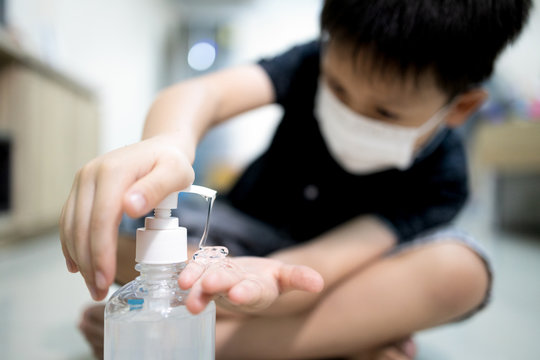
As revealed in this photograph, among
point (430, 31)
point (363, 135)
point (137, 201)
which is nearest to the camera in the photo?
point (137, 201)

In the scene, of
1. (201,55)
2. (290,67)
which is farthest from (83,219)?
(201,55)

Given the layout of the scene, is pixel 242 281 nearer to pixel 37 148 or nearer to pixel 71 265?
pixel 71 265

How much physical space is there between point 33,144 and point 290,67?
113cm

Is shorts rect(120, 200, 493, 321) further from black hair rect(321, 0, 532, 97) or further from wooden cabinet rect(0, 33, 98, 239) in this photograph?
wooden cabinet rect(0, 33, 98, 239)

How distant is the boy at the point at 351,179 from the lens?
30cm

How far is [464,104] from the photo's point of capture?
2.06 ft

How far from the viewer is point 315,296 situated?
0.47 metres

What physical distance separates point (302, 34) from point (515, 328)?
10.8 ft

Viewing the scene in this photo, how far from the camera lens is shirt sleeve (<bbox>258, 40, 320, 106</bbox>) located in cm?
65

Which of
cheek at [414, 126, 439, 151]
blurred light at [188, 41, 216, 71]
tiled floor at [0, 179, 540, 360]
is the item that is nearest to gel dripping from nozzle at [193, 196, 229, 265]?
tiled floor at [0, 179, 540, 360]

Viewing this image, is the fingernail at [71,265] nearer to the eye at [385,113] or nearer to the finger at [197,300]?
the finger at [197,300]

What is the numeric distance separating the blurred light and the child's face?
3472 mm

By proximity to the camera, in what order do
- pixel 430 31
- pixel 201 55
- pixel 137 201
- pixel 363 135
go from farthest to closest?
pixel 201 55, pixel 363 135, pixel 430 31, pixel 137 201

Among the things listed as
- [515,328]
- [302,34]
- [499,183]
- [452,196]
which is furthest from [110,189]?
[302,34]
